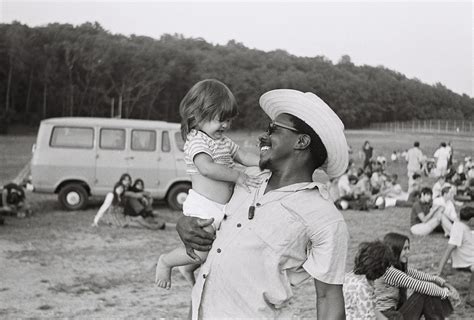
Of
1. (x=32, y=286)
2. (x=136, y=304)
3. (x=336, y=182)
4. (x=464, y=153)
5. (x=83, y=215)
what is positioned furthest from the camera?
(x=464, y=153)

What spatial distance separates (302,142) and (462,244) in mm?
4939

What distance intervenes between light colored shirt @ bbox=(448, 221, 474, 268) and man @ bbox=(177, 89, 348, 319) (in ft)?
15.2

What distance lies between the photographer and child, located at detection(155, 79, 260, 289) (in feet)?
7.41

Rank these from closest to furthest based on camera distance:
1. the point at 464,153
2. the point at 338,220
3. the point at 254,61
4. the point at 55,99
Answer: the point at 338,220 → the point at 464,153 → the point at 254,61 → the point at 55,99

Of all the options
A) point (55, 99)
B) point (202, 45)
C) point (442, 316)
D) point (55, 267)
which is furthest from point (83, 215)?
point (202, 45)

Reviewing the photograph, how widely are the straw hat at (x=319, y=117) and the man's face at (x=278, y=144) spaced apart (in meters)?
0.04

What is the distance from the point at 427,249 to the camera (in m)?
8.53

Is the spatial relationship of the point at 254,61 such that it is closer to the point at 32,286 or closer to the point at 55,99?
the point at 55,99

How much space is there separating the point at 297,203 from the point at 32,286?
5.44 metres

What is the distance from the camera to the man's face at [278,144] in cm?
188

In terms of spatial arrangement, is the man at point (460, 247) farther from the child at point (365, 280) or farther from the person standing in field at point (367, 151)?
the person standing in field at point (367, 151)

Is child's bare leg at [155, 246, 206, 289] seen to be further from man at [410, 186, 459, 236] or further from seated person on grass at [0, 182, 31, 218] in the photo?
seated person on grass at [0, 182, 31, 218]

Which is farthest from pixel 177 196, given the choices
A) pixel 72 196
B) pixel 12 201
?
pixel 12 201

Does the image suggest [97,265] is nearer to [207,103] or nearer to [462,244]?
[462,244]
